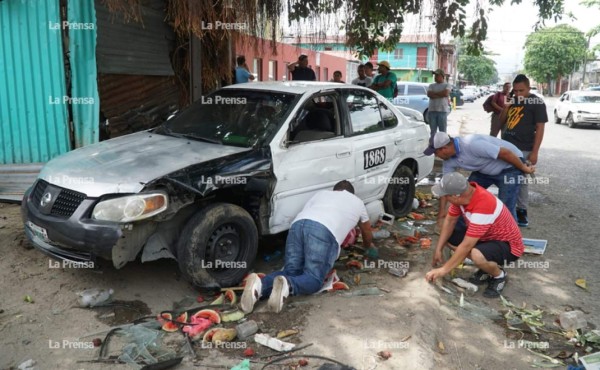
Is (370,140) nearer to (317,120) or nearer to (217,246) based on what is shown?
(317,120)

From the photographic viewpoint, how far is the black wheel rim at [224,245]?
13.4 ft

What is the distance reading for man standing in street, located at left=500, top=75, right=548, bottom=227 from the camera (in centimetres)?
592

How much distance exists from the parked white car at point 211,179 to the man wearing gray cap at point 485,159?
2.79 ft

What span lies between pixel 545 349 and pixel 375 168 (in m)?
2.65

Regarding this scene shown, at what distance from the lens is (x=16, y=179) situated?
21.8ft

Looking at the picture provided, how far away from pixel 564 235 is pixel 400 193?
2.03m

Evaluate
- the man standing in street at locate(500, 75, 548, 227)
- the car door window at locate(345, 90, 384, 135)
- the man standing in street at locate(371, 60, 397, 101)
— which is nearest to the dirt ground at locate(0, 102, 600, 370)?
the man standing in street at locate(500, 75, 548, 227)

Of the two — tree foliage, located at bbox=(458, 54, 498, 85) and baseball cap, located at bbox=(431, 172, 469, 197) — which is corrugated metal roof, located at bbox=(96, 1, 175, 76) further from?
tree foliage, located at bbox=(458, 54, 498, 85)

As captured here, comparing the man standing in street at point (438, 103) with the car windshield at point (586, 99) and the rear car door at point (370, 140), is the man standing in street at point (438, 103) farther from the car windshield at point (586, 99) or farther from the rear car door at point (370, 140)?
the car windshield at point (586, 99)

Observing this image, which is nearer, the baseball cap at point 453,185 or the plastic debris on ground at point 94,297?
the plastic debris on ground at point 94,297

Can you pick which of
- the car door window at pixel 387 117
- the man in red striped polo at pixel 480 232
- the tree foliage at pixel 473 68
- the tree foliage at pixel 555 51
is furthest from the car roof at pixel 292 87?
the tree foliage at pixel 473 68

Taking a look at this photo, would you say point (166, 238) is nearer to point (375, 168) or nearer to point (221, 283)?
point (221, 283)

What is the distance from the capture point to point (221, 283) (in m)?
4.14

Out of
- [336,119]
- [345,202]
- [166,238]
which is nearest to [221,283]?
[166,238]
